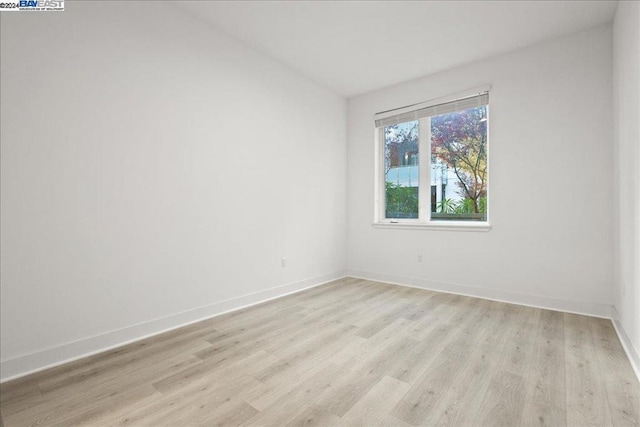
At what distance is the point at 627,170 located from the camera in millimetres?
2203

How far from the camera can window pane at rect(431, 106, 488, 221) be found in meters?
3.67

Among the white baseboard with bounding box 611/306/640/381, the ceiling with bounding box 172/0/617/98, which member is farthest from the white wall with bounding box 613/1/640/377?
the ceiling with bounding box 172/0/617/98

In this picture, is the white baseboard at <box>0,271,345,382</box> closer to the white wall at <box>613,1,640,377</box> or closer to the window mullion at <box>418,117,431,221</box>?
the window mullion at <box>418,117,431,221</box>

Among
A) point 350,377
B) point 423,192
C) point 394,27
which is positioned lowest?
point 350,377

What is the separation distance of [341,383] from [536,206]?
280 centimetres

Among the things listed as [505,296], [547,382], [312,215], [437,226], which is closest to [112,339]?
[312,215]

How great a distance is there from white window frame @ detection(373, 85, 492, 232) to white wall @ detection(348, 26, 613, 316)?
9 centimetres

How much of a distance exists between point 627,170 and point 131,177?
12.3 ft

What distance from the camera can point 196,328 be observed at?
8.66ft

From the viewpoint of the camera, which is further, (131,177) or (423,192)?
(423,192)

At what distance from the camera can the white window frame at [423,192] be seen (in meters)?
3.62

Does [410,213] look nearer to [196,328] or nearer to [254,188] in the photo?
[254,188]

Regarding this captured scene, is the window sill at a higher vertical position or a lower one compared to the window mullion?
lower

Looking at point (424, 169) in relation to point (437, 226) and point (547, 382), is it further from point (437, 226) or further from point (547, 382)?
point (547, 382)
